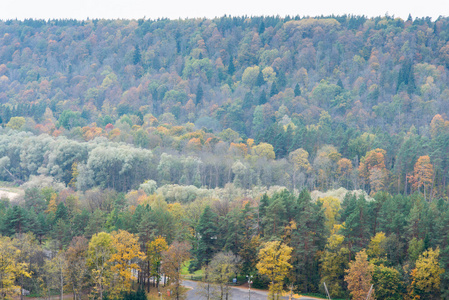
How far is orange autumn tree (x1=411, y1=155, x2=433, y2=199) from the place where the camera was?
133 m

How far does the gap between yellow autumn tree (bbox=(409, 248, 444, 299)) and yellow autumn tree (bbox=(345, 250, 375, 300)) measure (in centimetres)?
564

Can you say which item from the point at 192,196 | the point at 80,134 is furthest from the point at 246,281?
the point at 80,134

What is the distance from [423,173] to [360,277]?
64828mm

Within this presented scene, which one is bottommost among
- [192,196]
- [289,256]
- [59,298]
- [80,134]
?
[59,298]

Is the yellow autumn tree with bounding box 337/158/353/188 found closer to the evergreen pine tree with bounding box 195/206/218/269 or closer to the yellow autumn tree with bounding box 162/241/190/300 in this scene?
the evergreen pine tree with bounding box 195/206/218/269

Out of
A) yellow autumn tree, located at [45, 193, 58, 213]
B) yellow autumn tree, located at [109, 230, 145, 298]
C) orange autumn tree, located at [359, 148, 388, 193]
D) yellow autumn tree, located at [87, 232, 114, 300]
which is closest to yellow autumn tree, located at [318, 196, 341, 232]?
yellow autumn tree, located at [109, 230, 145, 298]

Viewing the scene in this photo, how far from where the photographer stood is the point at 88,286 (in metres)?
77.9

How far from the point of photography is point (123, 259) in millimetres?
78938

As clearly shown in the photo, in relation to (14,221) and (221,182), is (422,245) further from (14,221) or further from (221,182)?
(221,182)

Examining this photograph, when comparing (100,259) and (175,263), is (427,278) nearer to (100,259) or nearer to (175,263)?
(175,263)

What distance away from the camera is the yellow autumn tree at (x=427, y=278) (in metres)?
75.8

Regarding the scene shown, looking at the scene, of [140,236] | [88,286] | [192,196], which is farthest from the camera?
[192,196]

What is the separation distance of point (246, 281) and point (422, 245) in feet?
81.6

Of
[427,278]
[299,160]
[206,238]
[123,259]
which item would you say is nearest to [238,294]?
[206,238]
